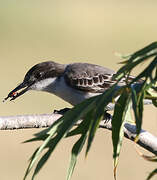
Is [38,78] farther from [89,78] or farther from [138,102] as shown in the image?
[138,102]

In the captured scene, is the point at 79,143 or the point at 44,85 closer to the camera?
the point at 79,143

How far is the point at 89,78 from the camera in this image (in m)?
7.63

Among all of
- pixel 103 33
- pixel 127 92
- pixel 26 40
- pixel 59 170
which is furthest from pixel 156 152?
pixel 103 33

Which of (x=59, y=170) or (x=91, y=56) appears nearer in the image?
(x=59, y=170)

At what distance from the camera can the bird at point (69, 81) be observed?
7.43m

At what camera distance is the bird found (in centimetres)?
743

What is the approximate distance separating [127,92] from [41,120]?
1.27m

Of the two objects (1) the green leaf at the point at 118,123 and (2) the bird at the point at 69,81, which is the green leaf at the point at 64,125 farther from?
(2) the bird at the point at 69,81

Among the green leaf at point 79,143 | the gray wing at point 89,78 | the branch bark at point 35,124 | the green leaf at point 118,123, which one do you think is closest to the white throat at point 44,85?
the gray wing at point 89,78

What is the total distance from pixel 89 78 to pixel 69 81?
0.80ft

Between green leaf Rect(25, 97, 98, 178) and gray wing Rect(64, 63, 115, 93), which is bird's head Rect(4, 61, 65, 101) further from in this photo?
green leaf Rect(25, 97, 98, 178)

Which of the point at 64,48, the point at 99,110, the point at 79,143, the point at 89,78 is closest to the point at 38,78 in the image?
the point at 89,78

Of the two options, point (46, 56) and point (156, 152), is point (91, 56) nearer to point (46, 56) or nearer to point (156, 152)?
point (46, 56)

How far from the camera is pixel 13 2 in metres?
38.3
